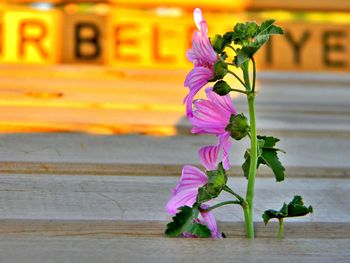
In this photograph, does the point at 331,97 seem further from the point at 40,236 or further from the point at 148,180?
the point at 40,236

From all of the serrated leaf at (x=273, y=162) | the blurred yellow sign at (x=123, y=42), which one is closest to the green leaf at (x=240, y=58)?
the serrated leaf at (x=273, y=162)

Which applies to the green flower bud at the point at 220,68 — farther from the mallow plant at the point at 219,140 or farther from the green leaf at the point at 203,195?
the green leaf at the point at 203,195

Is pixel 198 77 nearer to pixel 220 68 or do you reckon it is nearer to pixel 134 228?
pixel 220 68

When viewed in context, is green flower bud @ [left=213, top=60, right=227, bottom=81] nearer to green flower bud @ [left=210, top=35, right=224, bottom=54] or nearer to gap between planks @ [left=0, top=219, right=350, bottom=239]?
green flower bud @ [left=210, top=35, right=224, bottom=54]

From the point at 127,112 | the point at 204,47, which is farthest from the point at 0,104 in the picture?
the point at 204,47

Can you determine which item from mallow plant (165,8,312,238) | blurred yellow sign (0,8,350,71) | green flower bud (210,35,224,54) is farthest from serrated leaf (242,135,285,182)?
blurred yellow sign (0,8,350,71)

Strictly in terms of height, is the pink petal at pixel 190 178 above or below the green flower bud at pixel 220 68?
below
